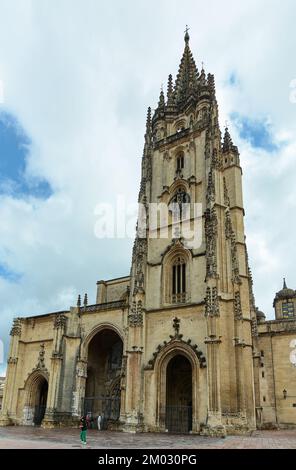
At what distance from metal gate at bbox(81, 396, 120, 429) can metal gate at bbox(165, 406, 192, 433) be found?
5.40 metres

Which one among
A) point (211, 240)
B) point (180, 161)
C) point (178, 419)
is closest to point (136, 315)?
point (178, 419)

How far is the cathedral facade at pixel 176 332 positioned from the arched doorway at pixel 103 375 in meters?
0.09

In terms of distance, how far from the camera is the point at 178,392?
28125 millimetres

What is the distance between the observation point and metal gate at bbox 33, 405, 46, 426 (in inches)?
1304

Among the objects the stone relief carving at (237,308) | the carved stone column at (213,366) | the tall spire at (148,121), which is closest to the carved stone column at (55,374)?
the carved stone column at (213,366)

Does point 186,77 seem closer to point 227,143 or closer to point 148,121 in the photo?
→ point 148,121

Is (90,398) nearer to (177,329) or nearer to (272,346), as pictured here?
(177,329)

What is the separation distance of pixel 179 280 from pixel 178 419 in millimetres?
9018

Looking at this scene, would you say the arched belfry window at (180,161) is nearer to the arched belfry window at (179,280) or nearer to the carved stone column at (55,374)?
the arched belfry window at (179,280)

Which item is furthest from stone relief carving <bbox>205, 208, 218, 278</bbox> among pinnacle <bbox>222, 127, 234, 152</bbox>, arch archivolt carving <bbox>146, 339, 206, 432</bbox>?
pinnacle <bbox>222, 127, 234, 152</bbox>

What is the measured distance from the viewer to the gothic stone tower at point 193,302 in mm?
23984

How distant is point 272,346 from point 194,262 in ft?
43.0
